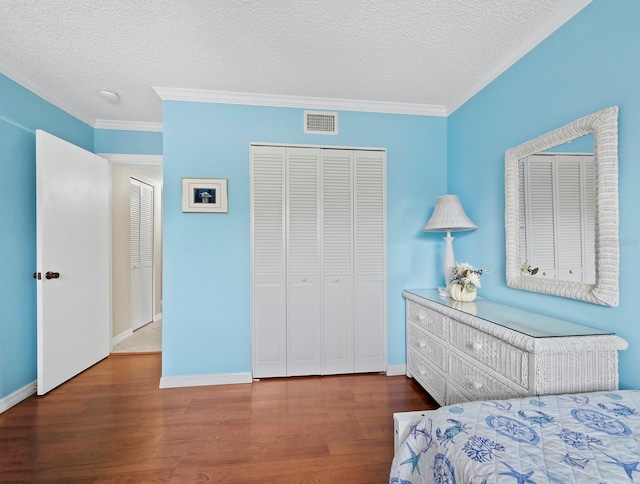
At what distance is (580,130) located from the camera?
1502 mm

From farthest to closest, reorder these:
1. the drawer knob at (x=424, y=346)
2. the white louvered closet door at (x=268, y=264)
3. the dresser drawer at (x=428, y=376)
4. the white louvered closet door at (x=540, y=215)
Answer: the white louvered closet door at (x=268, y=264), the drawer knob at (x=424, y=346), the dresser drawer at (x=428, y=376), the white louvered closet door at (x=540, y=215)

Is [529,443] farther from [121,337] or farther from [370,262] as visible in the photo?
[121,337]

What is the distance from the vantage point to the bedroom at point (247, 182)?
1799 millimetres

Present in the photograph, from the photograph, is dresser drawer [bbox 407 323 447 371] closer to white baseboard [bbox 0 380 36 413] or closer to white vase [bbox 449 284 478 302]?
white vase [bbox 449 284 478 302]

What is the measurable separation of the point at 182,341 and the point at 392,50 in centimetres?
279

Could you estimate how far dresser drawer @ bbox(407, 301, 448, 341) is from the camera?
2074 millimetres

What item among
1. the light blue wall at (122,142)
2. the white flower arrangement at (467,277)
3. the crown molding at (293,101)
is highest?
the crown molding at (293,101)

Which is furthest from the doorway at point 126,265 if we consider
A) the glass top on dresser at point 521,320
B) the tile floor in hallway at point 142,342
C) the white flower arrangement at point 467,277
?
the glass top on dresser at point 521,320

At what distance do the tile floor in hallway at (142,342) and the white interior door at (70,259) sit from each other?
0.26m

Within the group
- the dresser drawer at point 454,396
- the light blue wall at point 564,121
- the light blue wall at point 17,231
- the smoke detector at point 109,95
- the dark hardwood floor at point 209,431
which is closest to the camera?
the light blue wall at point 564,121

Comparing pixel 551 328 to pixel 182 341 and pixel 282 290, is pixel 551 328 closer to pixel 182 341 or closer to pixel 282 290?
pixel 282 290

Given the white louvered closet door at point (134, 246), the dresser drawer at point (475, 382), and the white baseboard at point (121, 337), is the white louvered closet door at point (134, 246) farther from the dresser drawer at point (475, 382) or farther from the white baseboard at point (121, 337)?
the dresser drawer at point (475, 382)

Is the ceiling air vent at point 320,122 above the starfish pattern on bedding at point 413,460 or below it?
above

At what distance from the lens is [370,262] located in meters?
2.71
